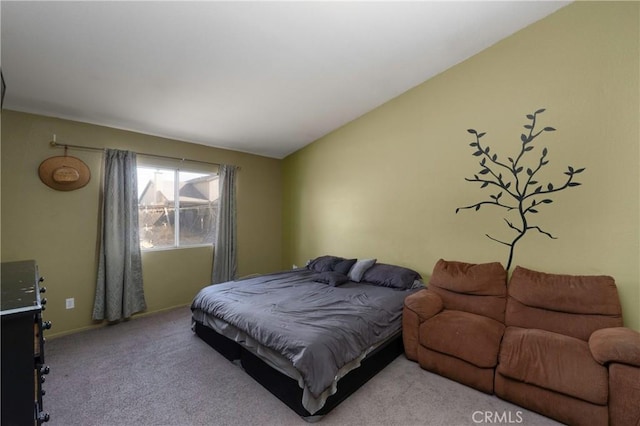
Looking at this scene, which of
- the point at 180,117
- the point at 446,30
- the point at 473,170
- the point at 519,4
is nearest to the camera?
the point at 519,4

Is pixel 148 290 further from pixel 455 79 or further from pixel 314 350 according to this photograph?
pixel 455 79

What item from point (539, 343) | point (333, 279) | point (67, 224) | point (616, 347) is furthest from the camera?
point (333, 279)

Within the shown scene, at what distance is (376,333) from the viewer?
2.26 m

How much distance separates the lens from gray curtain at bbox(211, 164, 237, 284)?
4230mm

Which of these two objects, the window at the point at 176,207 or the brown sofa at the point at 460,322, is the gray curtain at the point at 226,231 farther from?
the brown sofa at the point at 460,322

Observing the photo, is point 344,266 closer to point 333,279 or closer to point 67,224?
point 333,279

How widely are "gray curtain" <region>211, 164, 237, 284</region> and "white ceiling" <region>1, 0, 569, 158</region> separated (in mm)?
1090

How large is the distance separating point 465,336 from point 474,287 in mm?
560

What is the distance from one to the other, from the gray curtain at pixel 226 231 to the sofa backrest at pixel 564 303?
371cm

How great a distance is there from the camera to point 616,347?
1.60 meters

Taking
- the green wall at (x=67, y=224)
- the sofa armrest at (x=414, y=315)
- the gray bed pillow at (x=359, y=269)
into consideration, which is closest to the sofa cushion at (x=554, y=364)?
the sofa armrest at (x=414, y=315)

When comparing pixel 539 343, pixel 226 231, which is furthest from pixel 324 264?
pixel 539 343

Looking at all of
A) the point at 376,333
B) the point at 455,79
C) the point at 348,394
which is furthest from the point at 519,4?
the point at 348,394

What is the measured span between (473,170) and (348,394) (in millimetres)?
2458
